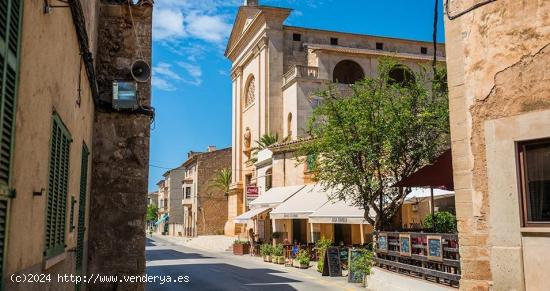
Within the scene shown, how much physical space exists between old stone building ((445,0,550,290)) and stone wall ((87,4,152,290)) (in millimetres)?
5415

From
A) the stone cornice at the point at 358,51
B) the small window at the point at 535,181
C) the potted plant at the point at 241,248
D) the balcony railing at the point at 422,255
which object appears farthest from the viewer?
the stone cornice at the point at 358,51

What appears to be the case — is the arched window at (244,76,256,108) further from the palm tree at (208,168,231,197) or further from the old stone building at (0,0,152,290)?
the old stone building at (0,0,152,290)

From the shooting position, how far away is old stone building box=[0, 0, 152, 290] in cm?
297

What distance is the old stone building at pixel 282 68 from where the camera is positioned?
41.8m

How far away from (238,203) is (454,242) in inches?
1556

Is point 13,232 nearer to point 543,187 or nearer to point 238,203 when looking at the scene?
point 543,187

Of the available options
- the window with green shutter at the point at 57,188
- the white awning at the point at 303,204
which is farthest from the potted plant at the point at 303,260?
the window with green shutter at the point at 57,188

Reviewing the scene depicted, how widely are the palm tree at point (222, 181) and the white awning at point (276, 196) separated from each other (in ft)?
80.6

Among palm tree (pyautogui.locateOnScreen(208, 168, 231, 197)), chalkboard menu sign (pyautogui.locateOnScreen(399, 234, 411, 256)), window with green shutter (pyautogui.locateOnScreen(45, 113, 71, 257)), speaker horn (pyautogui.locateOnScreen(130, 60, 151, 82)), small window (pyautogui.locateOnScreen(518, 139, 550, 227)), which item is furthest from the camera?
palm tree (pyautogui.locateOnScreen(208, 168, 231, 197))

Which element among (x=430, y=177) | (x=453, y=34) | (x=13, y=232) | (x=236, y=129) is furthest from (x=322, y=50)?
(x=13, y=232)

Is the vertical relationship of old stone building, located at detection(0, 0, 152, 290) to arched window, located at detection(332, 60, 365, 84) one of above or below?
below

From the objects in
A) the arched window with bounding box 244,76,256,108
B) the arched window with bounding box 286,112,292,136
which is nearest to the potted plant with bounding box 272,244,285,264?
the arched window with bounding box 286,112,292,136

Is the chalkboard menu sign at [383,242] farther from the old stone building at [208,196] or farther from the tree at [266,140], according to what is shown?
the old stone building at [208,196]

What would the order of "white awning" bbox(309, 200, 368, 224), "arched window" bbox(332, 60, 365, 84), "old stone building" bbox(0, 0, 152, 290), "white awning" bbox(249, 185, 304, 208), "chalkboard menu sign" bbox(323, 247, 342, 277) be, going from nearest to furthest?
"old stone building" bbox(0, 0, 152, 290) → "chalkboard menu sign" bbox(323, 247, 342, 277) → "white awning" bbox(309, 200, 368, 224) → "white awning" bbox(249, 185, 304, 208) → "arched window" bbox(332, 60, 365, 84)
